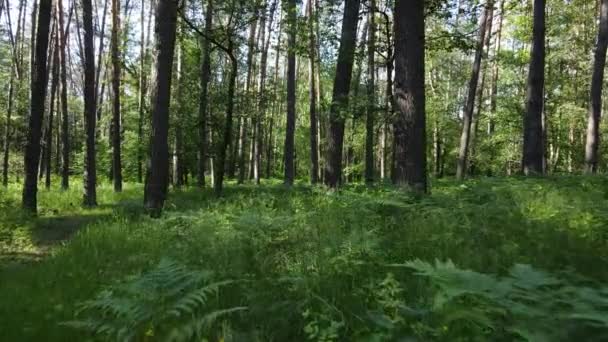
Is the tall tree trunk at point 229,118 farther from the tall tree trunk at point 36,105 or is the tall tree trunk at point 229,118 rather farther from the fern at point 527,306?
the fern at point 527,306

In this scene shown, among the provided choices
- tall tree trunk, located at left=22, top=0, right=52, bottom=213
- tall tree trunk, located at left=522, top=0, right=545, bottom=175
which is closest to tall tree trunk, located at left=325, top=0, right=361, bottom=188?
tall tree trunk, located at left=522, top=0, right=545, bottom=175

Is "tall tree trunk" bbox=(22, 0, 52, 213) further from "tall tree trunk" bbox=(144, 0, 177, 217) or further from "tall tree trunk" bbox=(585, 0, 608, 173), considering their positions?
"tall tree trunk" bbox=(585, 0, 608, 173)

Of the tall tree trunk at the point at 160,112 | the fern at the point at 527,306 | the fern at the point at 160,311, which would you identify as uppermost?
the tall tree trunk at the point at 160,112

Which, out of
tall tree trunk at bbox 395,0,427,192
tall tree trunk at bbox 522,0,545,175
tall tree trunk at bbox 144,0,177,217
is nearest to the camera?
tall tree trunk at bbox 395,0,427,192

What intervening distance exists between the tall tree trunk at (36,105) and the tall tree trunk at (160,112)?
315 cm

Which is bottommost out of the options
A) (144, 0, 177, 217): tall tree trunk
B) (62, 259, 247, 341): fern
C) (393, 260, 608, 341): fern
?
(62, 259, 247, 341): fern

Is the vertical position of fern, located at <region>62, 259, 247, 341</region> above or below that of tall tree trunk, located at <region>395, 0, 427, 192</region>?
below

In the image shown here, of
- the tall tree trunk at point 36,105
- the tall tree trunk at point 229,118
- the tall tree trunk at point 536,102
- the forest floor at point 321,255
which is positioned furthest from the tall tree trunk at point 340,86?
the tall tree trunk at point 36,105

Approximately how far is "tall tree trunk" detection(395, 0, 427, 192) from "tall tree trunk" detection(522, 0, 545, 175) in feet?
23.4

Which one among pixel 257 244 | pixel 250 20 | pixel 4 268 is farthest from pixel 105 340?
pixel 250 20

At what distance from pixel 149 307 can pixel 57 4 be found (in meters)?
23.2

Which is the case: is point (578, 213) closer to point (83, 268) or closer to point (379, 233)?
point (379, 233)

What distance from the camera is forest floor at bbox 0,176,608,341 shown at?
134 inches

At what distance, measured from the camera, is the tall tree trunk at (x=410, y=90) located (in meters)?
7.64
